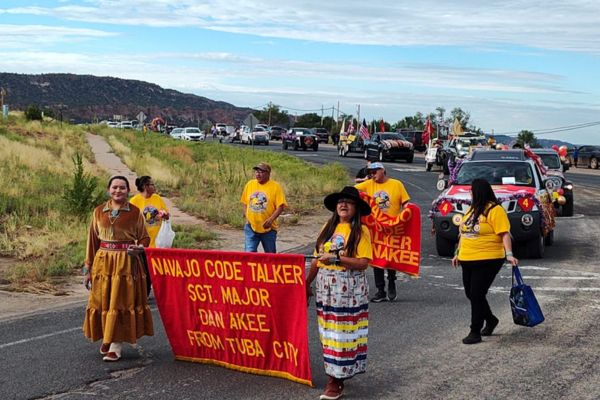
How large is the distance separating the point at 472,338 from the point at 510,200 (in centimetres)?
621

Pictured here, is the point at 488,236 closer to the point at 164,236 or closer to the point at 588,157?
the point at 164,236

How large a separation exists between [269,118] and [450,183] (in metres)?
110

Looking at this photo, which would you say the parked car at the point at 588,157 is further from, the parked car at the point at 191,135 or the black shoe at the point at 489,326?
the black shoe at the point at 489,326

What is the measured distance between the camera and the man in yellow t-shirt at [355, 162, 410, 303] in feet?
34.5

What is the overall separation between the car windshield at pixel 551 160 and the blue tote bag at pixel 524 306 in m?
16.1

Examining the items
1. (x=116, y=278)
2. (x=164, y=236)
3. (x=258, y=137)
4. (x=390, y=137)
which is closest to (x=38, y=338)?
(x=116, y=278)

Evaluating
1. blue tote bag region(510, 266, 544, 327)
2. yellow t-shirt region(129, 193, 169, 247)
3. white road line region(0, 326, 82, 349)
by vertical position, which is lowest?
white road line region(0, 326, 82, 349)

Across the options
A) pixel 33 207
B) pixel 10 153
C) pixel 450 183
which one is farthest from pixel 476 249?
pixel 10 153

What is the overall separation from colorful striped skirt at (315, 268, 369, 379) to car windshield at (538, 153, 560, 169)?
18377mm

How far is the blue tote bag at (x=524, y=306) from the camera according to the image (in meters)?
8.18

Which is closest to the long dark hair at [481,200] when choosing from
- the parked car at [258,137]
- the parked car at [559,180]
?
the parked car at [559,180]

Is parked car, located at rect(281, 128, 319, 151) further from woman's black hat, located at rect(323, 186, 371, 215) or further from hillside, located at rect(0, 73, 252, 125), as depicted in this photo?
hillside, located at rect(0, 73, 252, 125)

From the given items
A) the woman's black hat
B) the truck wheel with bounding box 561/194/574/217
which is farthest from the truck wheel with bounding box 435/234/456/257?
the truck wheel with bounding box 561/194/574/217

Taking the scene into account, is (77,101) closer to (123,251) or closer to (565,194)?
(565,194)
